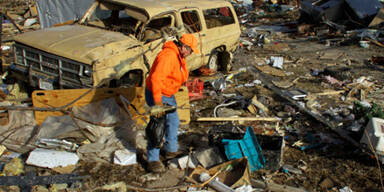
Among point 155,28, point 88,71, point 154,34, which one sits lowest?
point 88,71

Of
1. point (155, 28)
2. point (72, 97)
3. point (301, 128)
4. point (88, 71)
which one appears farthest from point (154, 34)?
point (301, 128)

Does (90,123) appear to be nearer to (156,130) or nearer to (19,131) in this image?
(19,131)

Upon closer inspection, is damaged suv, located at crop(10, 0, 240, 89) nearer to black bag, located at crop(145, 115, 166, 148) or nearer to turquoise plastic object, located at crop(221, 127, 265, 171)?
black bag, located at crop(145, 115, 166, 148)

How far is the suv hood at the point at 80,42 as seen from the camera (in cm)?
535

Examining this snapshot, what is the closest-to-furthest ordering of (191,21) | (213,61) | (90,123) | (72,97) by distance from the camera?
(90,123), (72,97), (191,21), (213,61)

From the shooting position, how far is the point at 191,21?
7.52m

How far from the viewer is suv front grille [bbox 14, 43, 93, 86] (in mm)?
5324

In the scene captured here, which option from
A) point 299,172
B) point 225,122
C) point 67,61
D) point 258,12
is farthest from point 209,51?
point 258,12

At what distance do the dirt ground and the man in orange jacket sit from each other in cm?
37

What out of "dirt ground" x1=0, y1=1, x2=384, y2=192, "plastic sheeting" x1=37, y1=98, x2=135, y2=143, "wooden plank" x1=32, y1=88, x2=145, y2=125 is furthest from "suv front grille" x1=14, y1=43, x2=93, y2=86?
"dirt ground" x1=0, y1=1, x2=384, y2=192

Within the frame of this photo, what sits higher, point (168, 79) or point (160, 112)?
point (168, 79)

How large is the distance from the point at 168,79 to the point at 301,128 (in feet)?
10.2

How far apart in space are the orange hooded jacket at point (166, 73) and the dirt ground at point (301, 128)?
1221 millimetres

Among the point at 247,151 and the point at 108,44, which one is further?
the point at 108,44
